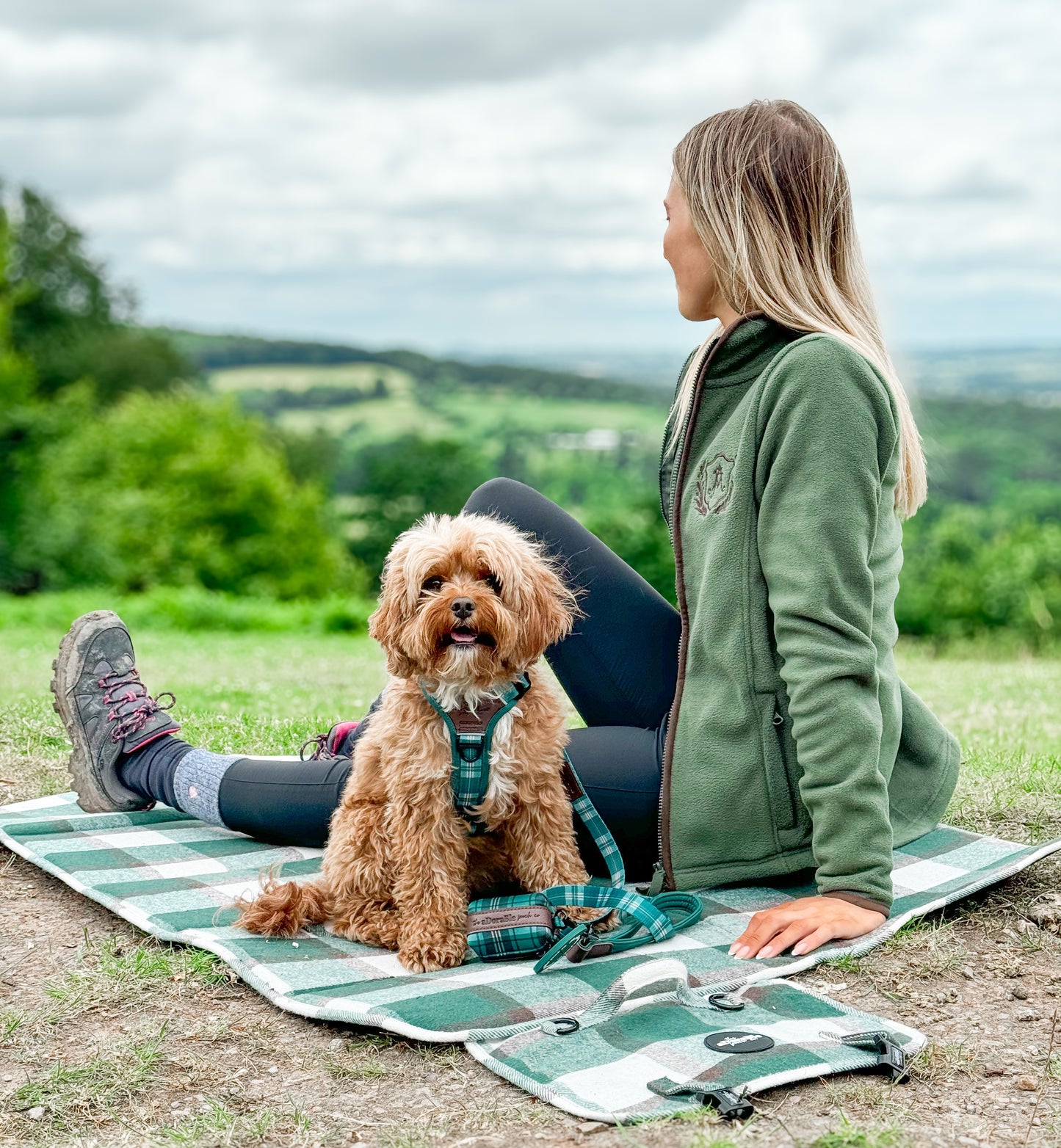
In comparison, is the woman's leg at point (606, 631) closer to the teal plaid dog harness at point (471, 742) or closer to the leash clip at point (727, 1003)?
the teal plaid dog harness at point (471, 742)

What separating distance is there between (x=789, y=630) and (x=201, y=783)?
2.19 m

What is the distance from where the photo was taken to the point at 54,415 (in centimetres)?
4253

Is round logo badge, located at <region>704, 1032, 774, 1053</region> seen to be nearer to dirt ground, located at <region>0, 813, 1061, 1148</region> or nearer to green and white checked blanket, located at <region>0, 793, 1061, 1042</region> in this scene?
dirt ground, located at <region>0, 813, 1061, 1148</region>

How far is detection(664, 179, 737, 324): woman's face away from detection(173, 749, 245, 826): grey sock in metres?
2.21

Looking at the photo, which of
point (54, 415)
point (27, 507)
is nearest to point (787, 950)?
point (27, 507)

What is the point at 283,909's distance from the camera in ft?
11.0

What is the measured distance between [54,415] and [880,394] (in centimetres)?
4346

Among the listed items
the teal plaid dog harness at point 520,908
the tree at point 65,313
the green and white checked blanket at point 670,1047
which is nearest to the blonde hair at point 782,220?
the teal plaid dog harness at point 520,908

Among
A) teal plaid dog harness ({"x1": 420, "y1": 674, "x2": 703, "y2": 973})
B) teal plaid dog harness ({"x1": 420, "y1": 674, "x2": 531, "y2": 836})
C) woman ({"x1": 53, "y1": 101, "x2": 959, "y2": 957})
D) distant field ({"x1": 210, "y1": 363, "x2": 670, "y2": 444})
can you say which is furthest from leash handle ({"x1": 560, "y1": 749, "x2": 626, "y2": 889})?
distant field ({"x1": 210, "y1": 363, "x2": 670, "y2": 444})

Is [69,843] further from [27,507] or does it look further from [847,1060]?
[27,507]

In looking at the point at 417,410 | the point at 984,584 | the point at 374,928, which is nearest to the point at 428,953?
the point at 374,928

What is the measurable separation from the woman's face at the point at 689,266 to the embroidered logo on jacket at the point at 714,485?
44 centimetres

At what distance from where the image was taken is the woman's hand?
3.14m

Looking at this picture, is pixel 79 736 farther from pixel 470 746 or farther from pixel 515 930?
pixel 515 930
